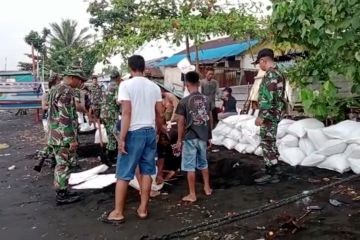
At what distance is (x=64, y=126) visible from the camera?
17.3 ft

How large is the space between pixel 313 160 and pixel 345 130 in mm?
615

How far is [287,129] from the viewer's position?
691cm

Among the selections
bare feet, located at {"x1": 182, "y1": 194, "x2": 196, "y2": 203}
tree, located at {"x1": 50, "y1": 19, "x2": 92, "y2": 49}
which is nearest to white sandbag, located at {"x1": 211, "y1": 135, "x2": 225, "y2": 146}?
bare feet, located at {"x1": 182, "y1": 194, "x2": 196, "y2": 203}

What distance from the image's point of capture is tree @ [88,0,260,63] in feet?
28.2

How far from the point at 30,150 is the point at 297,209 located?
729 centimetres

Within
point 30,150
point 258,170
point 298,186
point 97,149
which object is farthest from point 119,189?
point 30,150

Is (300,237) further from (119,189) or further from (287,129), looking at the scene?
(287,129)

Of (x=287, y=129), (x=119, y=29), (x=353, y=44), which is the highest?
(x=119, y=29)

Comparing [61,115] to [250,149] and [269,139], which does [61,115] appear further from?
[250,149]

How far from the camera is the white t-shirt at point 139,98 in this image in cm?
438

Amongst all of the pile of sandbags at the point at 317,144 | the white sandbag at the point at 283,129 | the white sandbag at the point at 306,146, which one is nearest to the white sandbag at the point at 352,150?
the pile of sandbags at the point at 317,144

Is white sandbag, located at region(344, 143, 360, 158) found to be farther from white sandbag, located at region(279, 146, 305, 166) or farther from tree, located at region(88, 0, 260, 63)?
tree, located at region(88, 0, 260, 63)

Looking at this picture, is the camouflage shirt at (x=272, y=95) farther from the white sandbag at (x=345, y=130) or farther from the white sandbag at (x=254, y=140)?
the white sandbag at (x=254, y=140)

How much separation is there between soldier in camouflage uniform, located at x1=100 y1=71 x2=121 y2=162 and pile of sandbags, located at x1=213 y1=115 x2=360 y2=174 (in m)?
2.30
